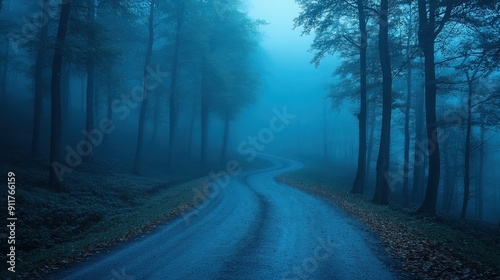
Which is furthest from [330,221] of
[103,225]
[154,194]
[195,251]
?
[154,194]

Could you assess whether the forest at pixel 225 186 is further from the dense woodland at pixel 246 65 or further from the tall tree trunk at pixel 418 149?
the tall tree trunk at pixel 418 149

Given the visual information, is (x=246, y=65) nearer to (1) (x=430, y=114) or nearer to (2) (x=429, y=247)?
(1) (x=430, y=114)

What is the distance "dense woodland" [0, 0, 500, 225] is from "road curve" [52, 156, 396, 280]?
646 centimetres

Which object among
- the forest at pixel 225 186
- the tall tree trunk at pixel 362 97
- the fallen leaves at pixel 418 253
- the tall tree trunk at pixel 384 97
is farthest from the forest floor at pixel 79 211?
the tall tree trunk at pixel 362 97

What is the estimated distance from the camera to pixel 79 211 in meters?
11.8


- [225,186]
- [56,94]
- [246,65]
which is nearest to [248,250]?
[56,94]

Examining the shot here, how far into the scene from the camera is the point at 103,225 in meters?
11.0

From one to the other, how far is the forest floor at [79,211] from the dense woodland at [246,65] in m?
1.15

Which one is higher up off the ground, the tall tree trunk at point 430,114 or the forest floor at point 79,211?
the tall tree trunk at point 430,114

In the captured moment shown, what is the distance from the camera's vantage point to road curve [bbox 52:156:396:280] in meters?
6.73

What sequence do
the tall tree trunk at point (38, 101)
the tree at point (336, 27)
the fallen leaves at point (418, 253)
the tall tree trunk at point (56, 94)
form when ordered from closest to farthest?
the fallen leaves at point (418, 253) < the tall tree trunk at point (56, 94) < the tree at point (336, 27) < the tall tree trunk at point (38, 101)

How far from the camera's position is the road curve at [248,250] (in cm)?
673

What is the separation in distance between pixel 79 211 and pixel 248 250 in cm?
780

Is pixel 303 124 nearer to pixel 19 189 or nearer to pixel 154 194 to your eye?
pixel 154 194
